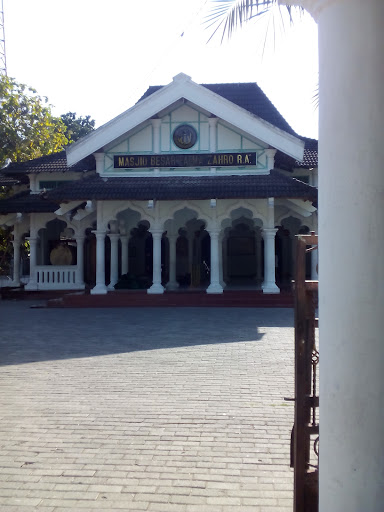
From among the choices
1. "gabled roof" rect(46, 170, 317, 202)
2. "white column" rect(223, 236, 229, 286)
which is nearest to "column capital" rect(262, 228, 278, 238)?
"gabled roof" rect(46, 170, 317, 202)

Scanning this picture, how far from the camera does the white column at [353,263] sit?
6.71ft

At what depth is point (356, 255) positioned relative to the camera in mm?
2062

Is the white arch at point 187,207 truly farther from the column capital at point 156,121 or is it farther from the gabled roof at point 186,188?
the column capital at point 156,121

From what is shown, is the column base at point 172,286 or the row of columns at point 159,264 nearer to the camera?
the row of columns at point 159,264

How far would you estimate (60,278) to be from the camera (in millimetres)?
18844

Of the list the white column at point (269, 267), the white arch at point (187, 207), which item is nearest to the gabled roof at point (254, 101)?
the white column at point (269, 267)

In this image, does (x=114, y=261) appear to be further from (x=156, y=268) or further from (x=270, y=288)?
(x=270, y=288)

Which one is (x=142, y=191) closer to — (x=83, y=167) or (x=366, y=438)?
(x=83, y=167)

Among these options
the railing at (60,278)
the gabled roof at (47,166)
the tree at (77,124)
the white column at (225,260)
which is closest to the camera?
the railing at (60,278)

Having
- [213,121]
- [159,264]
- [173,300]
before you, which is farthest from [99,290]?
[213,121]

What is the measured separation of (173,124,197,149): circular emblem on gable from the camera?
1675 centimetres

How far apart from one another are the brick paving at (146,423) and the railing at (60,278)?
845 centimetres

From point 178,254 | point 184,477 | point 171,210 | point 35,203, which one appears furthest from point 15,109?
point 184,477

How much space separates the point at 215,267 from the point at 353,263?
1469cm
